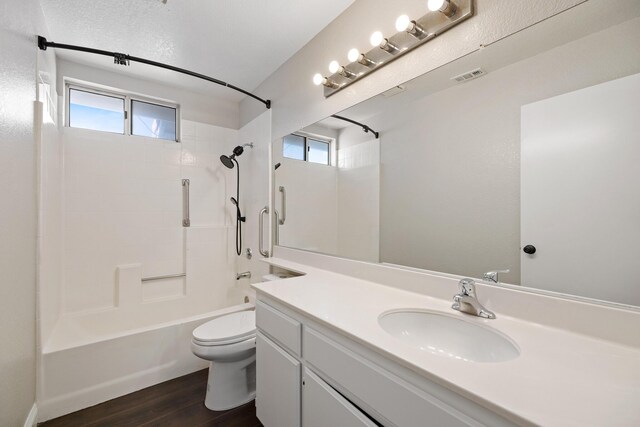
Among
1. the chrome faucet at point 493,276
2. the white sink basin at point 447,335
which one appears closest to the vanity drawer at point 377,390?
the white sink basin at point 447,335

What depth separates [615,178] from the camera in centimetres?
78

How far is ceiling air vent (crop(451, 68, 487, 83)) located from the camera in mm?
1068

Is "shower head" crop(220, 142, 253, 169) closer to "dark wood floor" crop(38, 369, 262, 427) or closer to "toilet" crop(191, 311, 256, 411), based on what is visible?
"toilet" crop(191, 311, 256, 411)

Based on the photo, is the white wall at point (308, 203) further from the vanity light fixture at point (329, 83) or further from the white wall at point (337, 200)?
the vanity light fixture at point (329, 83)

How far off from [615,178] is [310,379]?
4.05 ft

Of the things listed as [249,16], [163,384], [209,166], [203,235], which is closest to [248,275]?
[203,235]

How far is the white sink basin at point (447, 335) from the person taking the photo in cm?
86

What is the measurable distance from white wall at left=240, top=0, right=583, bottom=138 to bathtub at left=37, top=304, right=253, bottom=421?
176cm

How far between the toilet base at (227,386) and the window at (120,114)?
228cm

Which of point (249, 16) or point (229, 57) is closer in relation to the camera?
point (249, 16)

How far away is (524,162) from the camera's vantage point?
0.95m

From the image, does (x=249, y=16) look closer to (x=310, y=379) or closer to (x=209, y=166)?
(x=209, y=166)

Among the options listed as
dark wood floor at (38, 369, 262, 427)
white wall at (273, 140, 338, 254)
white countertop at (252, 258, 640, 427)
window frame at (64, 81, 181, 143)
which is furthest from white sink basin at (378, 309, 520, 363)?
window frame at (64, 81, 181, 143)

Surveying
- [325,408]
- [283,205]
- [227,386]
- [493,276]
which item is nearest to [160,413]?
[227,386]
